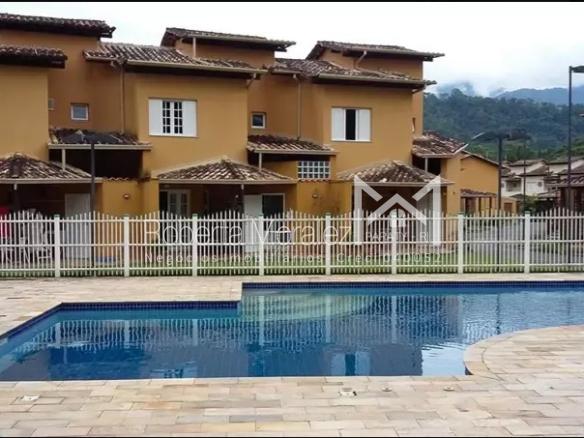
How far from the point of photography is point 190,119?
2056cm

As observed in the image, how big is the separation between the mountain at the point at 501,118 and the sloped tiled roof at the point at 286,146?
3803cm

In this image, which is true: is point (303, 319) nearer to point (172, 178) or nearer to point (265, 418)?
point (265, 418)

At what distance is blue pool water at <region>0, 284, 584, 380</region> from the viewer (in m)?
8.48

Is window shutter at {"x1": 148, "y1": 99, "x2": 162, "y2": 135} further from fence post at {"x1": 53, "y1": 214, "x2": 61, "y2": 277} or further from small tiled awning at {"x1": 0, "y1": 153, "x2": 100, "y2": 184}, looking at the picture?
fence post at {"x1": 53, "y1": 214, "x2": 61, "y2": 277}

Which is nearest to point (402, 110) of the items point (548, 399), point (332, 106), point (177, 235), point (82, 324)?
point (332, 106)

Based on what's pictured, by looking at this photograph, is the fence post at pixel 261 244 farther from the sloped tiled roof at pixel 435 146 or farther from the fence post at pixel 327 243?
the sloped tiled roof at pixel 435 146

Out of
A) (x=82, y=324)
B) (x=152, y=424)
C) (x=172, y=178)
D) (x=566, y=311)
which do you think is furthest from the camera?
(x=172, y=178)

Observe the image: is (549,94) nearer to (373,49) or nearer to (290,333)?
(373,49)

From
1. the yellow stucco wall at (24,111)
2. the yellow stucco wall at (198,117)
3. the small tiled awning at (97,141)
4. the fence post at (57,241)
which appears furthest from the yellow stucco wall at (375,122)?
the fence post at (57,241)

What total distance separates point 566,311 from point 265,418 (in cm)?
873

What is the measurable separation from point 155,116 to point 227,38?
476 cm

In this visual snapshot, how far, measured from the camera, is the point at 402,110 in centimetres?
2319

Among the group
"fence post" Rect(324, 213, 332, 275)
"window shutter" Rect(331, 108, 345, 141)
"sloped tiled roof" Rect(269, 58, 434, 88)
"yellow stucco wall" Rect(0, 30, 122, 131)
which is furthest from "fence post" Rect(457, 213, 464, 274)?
"yellow stucco wall" Rect(0, 30, 122, 131)

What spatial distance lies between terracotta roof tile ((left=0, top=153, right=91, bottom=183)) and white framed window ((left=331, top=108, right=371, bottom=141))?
869cm
